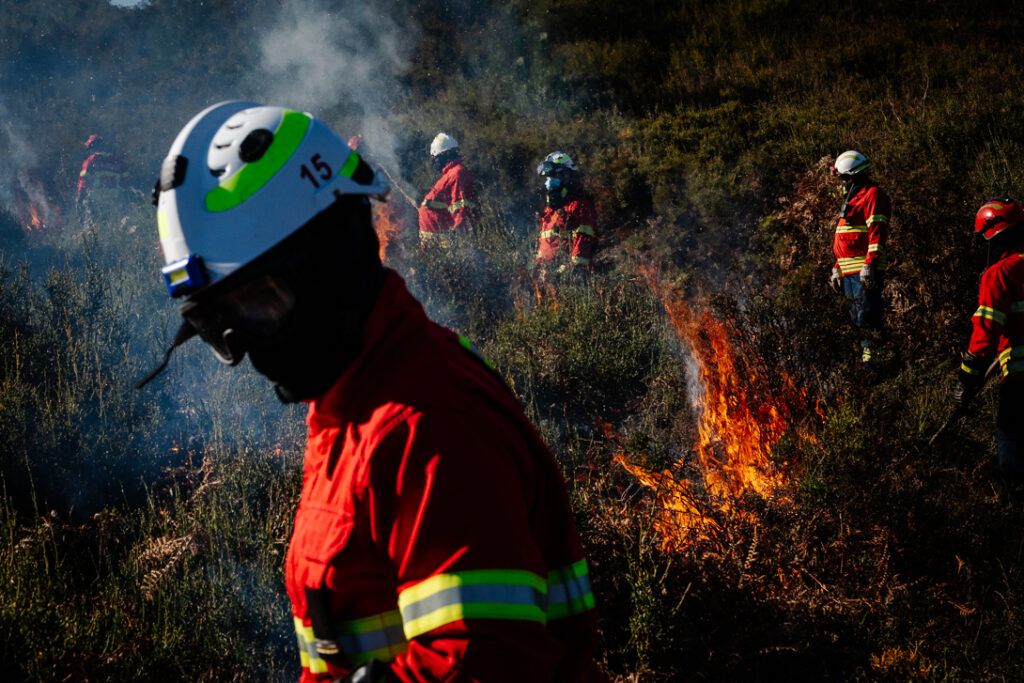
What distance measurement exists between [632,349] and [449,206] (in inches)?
178

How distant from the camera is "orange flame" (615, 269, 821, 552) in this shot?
12.8 ft

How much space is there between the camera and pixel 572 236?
9.12 m

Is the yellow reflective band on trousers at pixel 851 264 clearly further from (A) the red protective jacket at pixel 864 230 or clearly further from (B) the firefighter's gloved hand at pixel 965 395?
(B) the firefighter's gloved hand at pixel 965 395

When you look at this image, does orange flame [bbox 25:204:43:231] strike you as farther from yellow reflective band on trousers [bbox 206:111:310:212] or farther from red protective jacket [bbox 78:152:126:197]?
yellow reflective band on trousers [bbox 206:111:310:212]

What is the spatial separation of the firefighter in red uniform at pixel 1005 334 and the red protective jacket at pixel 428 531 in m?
4.87

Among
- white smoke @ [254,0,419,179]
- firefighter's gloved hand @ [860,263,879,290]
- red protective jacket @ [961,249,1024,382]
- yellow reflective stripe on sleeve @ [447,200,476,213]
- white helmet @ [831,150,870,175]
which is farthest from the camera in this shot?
white smoke @ [254,0,419,179]

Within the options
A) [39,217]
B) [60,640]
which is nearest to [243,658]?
[60,640]

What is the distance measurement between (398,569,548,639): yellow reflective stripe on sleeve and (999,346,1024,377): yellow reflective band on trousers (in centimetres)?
523

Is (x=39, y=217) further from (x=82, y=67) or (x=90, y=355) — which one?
(x=90, y=355)

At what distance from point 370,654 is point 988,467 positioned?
5595mm

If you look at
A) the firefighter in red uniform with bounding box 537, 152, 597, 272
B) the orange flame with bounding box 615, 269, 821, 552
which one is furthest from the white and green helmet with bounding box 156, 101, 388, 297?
the firefighter in red uniform with bounding box 537, 152, 597, 272

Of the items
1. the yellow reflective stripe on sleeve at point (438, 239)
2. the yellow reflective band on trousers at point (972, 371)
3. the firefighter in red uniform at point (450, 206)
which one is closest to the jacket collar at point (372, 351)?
the yellow reflective band on trousers at point (972, 371)

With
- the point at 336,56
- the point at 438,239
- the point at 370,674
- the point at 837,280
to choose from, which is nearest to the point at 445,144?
the point at 438,239

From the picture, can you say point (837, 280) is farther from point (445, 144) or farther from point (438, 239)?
point (445, 144)
